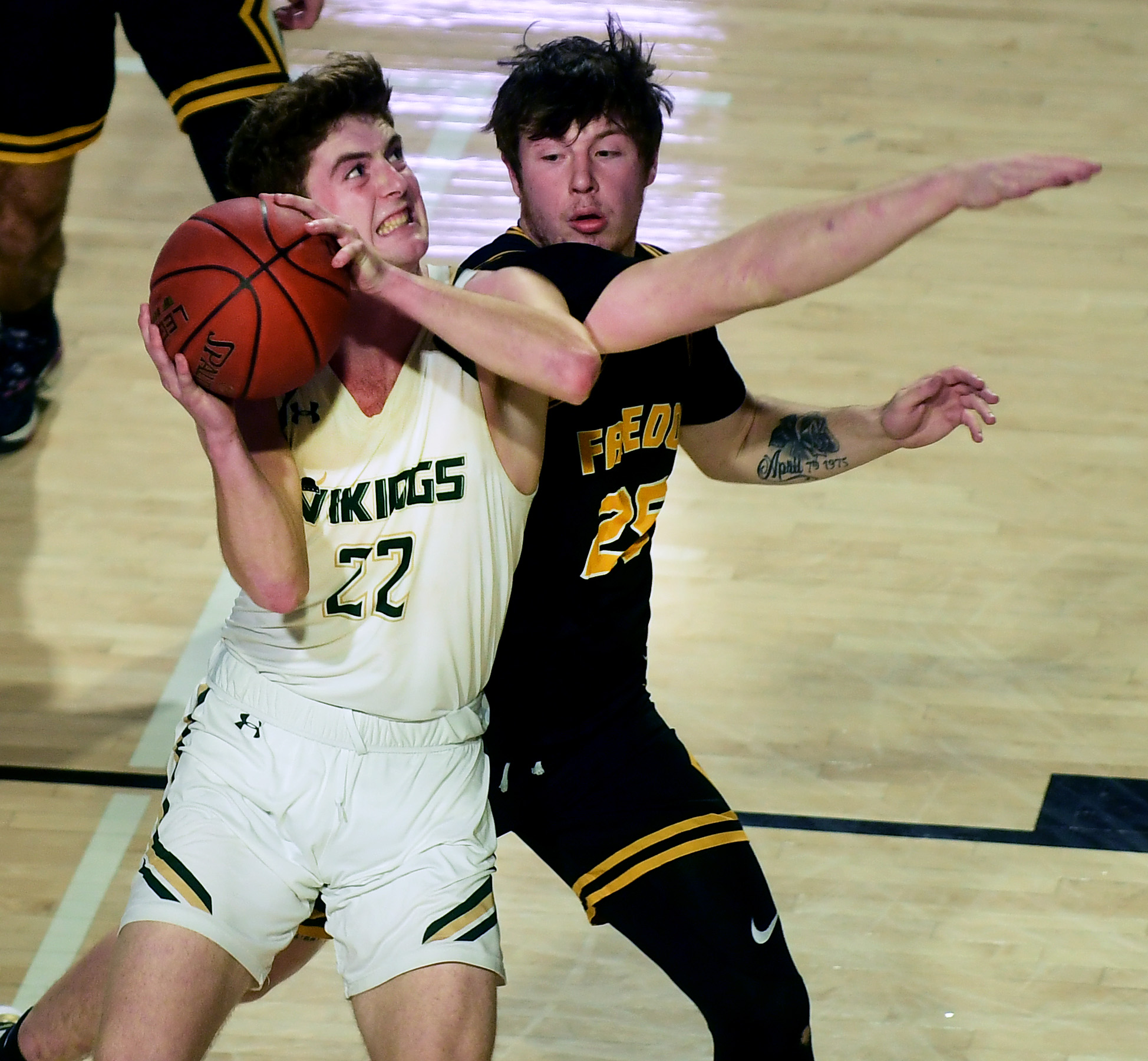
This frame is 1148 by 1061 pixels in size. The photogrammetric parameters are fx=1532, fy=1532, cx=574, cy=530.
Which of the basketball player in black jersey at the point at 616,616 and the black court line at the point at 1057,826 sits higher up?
the basketball player in black jersey at the point at 616,616

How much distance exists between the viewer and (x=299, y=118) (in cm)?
283

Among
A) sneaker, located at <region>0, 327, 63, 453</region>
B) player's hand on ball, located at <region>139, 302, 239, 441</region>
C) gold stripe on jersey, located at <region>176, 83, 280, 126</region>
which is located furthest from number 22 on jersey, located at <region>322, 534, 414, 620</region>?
sneaker, located at <region>0, 327, 63, 453</region>

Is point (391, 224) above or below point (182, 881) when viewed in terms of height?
above

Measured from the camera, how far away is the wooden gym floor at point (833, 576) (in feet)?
12.8

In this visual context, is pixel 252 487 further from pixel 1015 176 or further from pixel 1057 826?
pixel 1057 826

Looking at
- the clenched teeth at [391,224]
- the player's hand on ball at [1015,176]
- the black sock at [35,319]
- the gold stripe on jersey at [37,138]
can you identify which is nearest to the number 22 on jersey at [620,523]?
the clenched teeth at [391,224]

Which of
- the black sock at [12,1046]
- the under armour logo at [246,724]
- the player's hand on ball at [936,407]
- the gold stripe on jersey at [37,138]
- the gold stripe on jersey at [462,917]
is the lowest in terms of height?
the black sock at [12,1046]

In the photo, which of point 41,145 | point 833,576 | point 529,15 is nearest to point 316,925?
point 833,576

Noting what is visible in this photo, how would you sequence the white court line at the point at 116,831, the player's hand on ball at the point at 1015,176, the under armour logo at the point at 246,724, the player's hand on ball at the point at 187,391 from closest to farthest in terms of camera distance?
1. the player's hand on ball at the point at 1015,176
2. the player's hand on ball at the point at 187,391
3. the under armour logo at the point at 246,724
4. the white court line at the point at 116,831

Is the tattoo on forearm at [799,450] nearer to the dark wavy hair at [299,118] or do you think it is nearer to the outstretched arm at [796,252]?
the outstretched arm at [796,252]

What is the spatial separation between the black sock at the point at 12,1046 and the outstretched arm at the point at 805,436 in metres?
1.96

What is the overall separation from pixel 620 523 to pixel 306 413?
29.8 inches

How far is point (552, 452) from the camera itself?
126 inches

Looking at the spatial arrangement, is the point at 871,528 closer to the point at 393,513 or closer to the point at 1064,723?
the point at 1064,723
